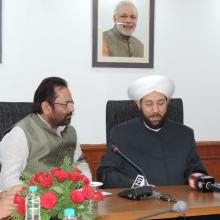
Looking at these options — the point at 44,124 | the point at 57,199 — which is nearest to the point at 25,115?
the point at 44,124

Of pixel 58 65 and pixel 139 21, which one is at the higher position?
pixel 139 21

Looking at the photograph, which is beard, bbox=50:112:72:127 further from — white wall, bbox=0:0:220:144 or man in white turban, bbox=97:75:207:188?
white wall, bbox=0:0:220:144

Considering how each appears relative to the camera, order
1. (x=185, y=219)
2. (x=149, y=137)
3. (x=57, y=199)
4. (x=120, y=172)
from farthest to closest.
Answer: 1. (x=149, y=137)
2. (x=120, y=172)
3. (x=185, y=219)
4. (x=57, y=199)

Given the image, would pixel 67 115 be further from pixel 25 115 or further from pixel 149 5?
pixel 149 5

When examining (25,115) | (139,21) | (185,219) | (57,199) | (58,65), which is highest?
(139,21)

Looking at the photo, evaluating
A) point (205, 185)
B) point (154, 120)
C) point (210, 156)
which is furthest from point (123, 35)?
point (205, 185)

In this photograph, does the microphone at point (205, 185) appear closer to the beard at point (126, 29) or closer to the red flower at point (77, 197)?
the red flower at point (77, 197)

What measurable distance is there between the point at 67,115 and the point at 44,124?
0.51 feet

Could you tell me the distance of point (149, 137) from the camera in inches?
123

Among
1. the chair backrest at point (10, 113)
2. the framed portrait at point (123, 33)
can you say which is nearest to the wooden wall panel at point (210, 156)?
the framed portrait at point (123, 33)

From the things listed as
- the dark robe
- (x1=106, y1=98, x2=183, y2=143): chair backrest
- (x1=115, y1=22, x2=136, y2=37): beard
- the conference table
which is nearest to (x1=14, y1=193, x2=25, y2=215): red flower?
the conference table

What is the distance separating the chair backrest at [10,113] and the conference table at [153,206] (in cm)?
79

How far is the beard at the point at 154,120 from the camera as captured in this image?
122 inches

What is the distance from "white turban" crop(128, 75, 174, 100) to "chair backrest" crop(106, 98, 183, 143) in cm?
8
